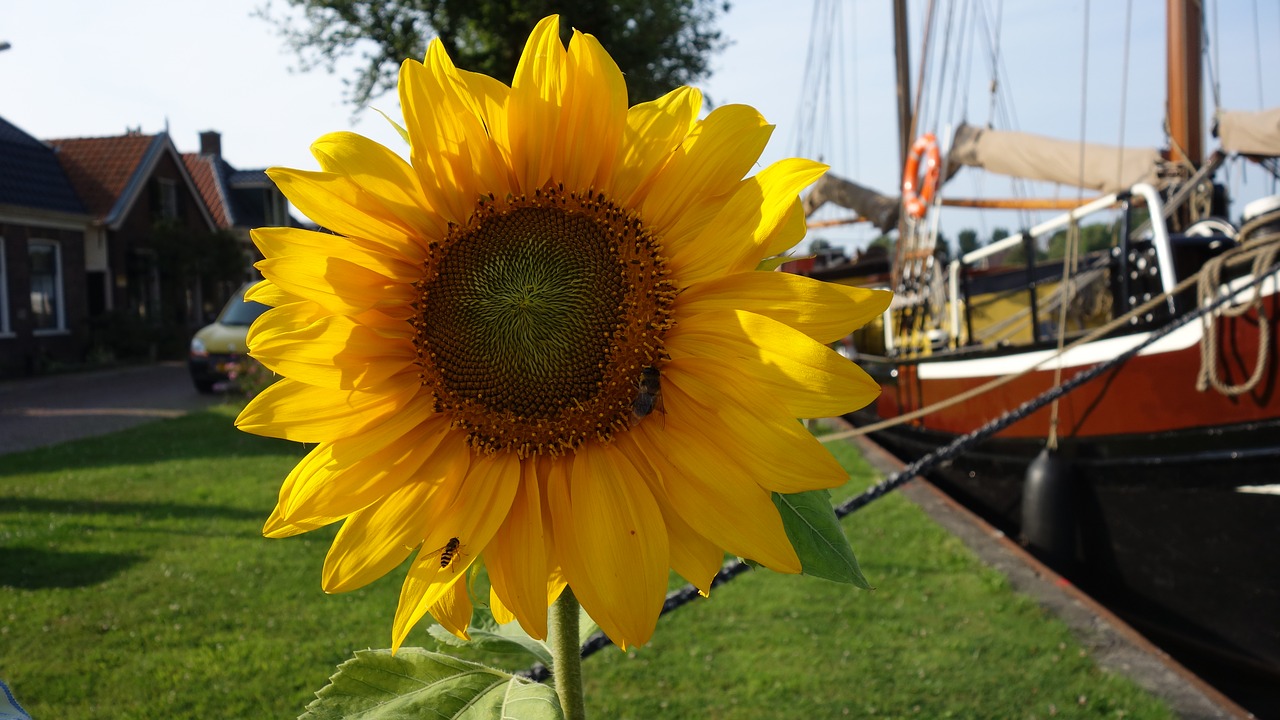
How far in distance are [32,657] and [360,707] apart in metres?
4.88

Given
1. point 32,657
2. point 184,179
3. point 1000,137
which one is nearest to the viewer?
point 32,657

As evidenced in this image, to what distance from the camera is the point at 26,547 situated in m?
6.49

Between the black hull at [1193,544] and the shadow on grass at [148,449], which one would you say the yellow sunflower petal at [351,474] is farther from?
the shadow on grass at [148,449]

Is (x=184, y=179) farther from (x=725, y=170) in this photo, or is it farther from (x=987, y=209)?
(x=725, y=170)

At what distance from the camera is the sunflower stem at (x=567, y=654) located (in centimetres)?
73

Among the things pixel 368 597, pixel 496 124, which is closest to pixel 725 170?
pixel 496 124

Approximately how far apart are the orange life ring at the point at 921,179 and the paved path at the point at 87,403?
11.5 metres

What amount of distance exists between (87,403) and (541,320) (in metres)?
18.5

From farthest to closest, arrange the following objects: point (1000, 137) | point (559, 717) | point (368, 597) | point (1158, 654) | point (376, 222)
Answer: point (1000, 137), point (368, 597), point (1158, 654), point (376, 222), point (559, 717)

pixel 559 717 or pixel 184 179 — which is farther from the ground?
pixel 184 179

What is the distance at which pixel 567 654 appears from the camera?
75 cm

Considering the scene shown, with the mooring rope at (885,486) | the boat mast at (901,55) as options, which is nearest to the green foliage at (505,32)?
the boat mast at (901,55)

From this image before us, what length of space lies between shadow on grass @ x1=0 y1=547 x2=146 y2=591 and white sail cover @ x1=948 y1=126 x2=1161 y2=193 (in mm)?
9464

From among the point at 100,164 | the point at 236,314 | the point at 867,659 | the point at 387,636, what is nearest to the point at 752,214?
the point at 867,659
